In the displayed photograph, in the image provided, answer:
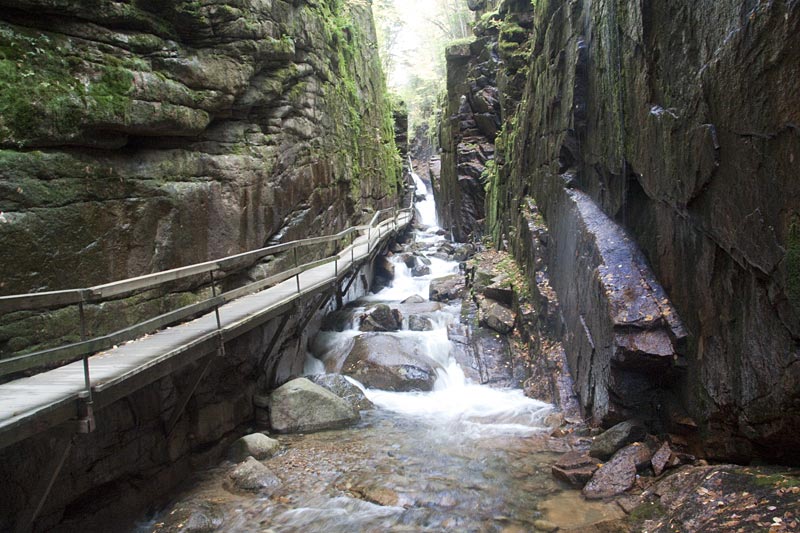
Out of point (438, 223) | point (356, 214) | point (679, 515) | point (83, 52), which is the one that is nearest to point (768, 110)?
point (679, 515)

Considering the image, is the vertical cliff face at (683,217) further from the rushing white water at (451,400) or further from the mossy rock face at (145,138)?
the mossy rock face at (145,138)

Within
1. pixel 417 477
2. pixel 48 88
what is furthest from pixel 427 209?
pixel 48 88

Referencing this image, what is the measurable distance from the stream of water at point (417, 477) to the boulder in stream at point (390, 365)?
402 millimetres

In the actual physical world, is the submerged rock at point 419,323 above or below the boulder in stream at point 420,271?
below

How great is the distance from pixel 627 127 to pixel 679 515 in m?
5.50

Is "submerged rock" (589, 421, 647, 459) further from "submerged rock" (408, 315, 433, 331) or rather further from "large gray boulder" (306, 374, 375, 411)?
"submerged rock" (408, 315, 433, 331)

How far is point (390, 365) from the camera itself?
10797 mm

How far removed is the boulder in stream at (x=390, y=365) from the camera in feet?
34.3

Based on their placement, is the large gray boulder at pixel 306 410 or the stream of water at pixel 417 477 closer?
the stream of water at pixel 417 477

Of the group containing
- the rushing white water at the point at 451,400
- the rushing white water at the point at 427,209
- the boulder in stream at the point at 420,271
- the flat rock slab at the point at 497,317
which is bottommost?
the rushing white water at the point at 451,400

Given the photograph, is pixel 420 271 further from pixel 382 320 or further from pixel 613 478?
pixel 613 478

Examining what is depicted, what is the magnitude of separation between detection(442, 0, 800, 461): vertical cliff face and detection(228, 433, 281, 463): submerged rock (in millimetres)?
5054

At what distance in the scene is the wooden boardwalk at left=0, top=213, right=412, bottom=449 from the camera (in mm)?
3982

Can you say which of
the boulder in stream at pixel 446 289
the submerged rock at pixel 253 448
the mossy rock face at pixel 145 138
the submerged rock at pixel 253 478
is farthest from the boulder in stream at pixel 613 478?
the boulder in stream at pixel 446 289
